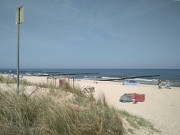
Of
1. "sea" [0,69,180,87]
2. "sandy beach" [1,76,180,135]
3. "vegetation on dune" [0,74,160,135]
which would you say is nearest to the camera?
"vegetation on dune" [0,74,160,135]

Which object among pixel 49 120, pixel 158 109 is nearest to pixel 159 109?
pixel 158 109

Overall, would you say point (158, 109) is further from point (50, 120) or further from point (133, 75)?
point (133, 75)

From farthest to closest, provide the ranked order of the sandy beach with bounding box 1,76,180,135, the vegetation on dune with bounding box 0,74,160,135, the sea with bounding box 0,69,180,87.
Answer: the sea with bounding box 0,69,180,87 < the sandy beach with bounding box 1,76,180,135 < the vegetation on dune with bounding box 0,74,160,135

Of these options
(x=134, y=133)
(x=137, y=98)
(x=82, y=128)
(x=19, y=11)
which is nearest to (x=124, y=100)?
(x=137, y=98)

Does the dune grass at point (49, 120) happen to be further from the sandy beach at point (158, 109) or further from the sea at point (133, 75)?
the sea at point (133, 75)

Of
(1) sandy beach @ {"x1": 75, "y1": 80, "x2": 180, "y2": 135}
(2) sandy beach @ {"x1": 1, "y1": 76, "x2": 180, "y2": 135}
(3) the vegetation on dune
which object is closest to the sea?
(2) sandy beach @ {"x1": 1, "y1": 76, "x2": 180, "y2": 135}

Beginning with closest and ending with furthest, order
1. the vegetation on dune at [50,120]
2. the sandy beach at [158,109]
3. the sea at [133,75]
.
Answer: the vegetation on dune at [50,120] < the sandy beach at [158,109] < the sea at [133,75]

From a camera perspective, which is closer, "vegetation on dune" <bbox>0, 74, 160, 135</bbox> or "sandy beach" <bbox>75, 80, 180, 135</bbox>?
"vegetation on dune" <bbox>0, 74, 160, 135</bbox>

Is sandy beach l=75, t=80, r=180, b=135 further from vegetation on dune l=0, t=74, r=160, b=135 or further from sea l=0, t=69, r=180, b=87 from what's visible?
sea l=0, t=69, r=180, b=87

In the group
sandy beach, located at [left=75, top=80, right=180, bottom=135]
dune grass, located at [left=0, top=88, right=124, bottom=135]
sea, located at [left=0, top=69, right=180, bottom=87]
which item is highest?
dune grass, located at [left=0, top=88, right=124, bottom=135]

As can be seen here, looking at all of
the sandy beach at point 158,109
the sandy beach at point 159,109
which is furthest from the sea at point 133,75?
the sandy beach at point 159,109

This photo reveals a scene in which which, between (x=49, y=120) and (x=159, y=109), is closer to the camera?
(x=49, y=120)

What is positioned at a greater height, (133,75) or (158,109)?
(158,109)

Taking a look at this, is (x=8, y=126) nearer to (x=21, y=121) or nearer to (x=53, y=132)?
(x=21, y=121)
